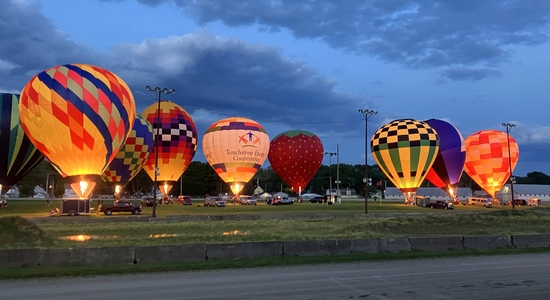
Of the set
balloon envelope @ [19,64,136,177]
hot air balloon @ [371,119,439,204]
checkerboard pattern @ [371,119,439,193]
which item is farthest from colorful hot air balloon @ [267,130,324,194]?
balloon envelope @ [19,64,136,177]

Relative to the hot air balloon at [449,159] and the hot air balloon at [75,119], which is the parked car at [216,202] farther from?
the hot air balloon at [449,159]

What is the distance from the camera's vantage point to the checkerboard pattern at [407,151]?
181 feet

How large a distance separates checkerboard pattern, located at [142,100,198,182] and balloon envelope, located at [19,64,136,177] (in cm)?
1745

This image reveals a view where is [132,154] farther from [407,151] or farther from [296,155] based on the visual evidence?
[407,151]

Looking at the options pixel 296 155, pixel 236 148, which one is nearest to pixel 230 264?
pixel 236 148

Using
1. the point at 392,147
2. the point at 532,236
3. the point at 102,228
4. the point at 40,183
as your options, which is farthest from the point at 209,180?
the point at 532,236

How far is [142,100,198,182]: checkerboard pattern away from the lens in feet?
183

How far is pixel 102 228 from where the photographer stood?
26.3 m

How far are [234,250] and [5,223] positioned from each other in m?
10.4

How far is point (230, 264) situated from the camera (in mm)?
14023

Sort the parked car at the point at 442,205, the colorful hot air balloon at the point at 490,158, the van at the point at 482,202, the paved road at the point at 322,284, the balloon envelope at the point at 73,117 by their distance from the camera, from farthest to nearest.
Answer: the colorful hot air balloon at the point at 490,158
the van at the point at 482,202
the parked car at the point at 442,205
the balloon envelope at the point at 73,117
the paved road at the point at 322,284

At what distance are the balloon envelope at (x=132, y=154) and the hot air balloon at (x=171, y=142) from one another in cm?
370

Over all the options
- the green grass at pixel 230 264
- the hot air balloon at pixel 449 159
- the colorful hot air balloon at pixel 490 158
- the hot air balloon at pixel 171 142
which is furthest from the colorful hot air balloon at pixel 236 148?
the green grass at pixel 230 264

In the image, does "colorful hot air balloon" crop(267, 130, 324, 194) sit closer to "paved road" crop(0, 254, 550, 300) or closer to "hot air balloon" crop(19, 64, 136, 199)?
"hot air balloon" crop(19, 64, 136, 199)
